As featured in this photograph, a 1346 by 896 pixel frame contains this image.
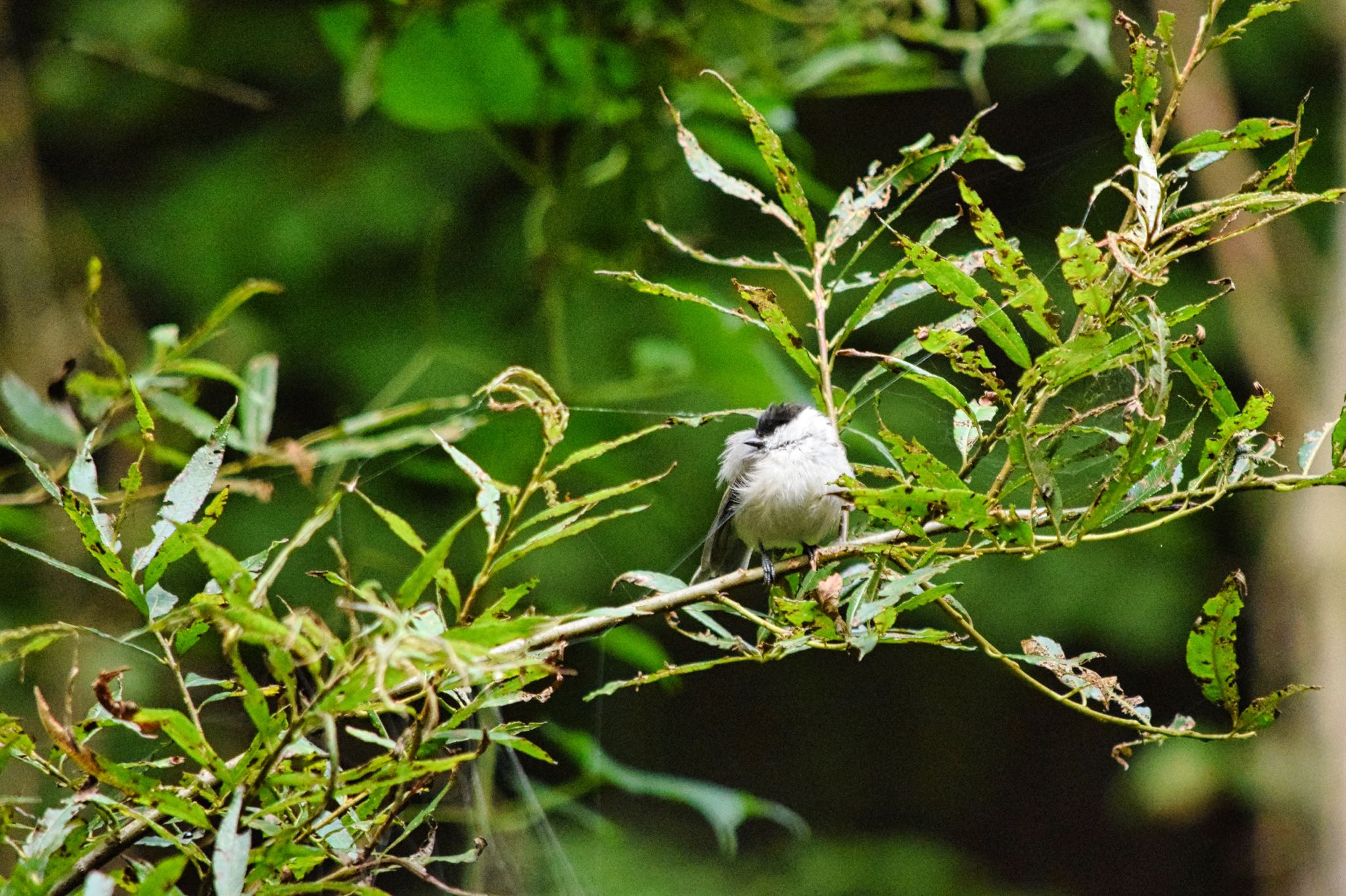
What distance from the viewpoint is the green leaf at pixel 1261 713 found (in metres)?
0.55

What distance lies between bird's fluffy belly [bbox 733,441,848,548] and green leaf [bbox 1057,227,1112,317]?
2.31ft

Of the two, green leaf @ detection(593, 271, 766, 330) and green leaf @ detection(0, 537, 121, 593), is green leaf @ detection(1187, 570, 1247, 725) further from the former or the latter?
green leaf @ detection(0, 537, 121, 593)

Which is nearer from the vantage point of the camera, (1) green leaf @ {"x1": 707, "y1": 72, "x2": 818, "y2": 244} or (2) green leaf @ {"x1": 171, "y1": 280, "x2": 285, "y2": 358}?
(2) green leaf @ {"x1": 171, "y1": 280, "x2": 285, "y2": 358}

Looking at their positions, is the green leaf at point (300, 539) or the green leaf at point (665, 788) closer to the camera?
the green leaf at point (300, 539)

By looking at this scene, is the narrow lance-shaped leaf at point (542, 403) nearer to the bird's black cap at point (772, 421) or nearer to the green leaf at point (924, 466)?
the green leaf at point (924, 466)

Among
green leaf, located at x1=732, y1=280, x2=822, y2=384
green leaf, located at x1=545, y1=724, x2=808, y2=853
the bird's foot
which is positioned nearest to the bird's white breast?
green leaf, located at x1=545, y1=724, x2=808, y2=853

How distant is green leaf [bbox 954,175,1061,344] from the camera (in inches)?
20.9

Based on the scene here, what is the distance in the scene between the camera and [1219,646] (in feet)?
1.82

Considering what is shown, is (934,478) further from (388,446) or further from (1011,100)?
(1011,100)

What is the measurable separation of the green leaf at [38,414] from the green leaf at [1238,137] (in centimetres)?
58

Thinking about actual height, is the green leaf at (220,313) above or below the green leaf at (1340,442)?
above

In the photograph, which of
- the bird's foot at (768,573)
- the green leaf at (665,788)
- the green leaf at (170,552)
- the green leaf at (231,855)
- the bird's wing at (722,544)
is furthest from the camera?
the bird's wing at (722,544)

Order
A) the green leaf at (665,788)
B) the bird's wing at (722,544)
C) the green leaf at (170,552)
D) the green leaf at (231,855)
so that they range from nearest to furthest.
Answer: the green leaf at (231,855) < the green leaf at (170,552) < the green leaf at (665,788) < the bird's wing at (722,544)

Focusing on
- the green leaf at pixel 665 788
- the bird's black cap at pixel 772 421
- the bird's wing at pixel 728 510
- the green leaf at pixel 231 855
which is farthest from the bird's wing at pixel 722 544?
the green leaf at pixel 231 855
